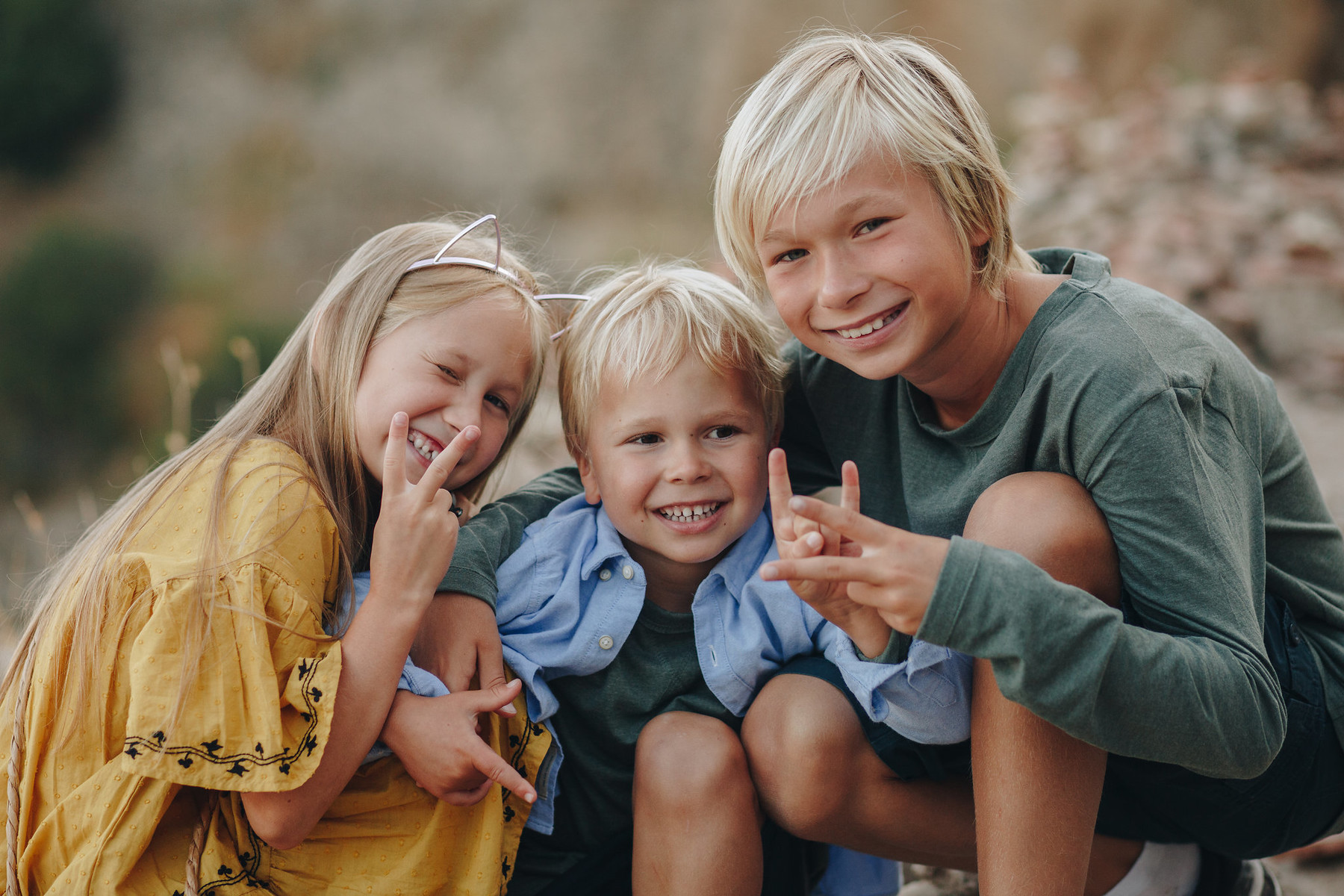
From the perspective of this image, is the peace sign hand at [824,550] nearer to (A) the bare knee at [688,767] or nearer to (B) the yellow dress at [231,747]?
(A) the bare knee at [688,767]

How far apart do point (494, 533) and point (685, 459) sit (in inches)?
12.9

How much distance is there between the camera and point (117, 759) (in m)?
1.39

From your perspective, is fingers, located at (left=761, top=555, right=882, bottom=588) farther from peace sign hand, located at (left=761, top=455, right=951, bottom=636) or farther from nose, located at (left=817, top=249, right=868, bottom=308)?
nose, located at (left=817, top=249, right=868, bottom=308)

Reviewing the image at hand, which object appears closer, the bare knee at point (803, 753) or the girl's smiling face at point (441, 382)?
the bare knee at point (803, 753)

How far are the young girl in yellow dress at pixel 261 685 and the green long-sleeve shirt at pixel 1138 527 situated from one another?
19 cm

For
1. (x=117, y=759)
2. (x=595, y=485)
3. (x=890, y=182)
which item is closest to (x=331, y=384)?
(x=595, y=485)

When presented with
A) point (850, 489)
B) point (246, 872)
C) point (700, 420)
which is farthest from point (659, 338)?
point (246, 872)

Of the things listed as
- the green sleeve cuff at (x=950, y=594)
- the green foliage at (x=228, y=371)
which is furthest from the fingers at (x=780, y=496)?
the green foliage at (x=228, y=371)

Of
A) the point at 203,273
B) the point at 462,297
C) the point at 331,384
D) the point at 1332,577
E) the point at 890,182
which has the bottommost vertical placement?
the point at 203,273

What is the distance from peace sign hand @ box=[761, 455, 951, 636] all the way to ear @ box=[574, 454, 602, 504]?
1.97 feet

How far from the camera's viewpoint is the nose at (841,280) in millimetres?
1453

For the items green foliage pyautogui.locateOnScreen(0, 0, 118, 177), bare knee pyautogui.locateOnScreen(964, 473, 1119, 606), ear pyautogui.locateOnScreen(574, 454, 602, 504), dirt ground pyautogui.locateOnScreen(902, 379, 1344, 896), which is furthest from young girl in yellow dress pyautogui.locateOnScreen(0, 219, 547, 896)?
green foliage pyautogui.locateOnScreen(0, 0, 118, 177)

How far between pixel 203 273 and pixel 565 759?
10.4 m

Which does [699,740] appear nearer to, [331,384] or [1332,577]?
[331,384]
